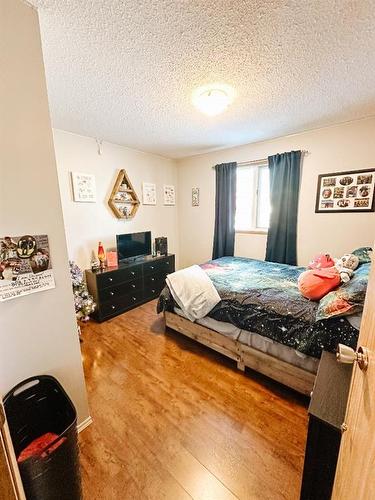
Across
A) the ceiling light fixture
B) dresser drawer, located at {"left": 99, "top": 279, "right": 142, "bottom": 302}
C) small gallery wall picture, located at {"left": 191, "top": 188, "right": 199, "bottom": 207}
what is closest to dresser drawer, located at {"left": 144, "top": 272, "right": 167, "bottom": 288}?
dresser drawer, located at {"left": 99, "top": 279, "right": 142, "bottom": 302}

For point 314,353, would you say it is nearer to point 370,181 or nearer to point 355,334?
point 355,334

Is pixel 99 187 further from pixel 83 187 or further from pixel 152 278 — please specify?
pixel 152 278

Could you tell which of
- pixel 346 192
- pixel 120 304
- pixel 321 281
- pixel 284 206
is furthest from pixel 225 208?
pixel 120 304

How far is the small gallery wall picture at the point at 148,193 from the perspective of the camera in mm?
3737

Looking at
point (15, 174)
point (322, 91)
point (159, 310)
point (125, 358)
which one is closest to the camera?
point (15, 174)

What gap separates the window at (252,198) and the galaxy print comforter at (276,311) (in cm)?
120

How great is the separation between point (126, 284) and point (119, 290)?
5.2 inches

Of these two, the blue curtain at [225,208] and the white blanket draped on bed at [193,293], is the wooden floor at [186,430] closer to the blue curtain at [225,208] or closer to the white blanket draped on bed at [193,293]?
the white blanket draped on bed at [193,293]

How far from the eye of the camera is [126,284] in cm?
307

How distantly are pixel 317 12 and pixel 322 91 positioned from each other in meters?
0.92

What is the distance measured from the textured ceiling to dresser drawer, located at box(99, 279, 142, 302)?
205cm

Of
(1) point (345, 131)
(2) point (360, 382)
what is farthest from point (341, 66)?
(2) point (360, 382)

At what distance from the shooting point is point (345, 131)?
103 inches

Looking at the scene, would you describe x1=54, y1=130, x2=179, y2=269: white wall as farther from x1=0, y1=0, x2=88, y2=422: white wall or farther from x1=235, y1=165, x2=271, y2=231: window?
x1=0, y1=0, x2=88, y2=422: white wall
